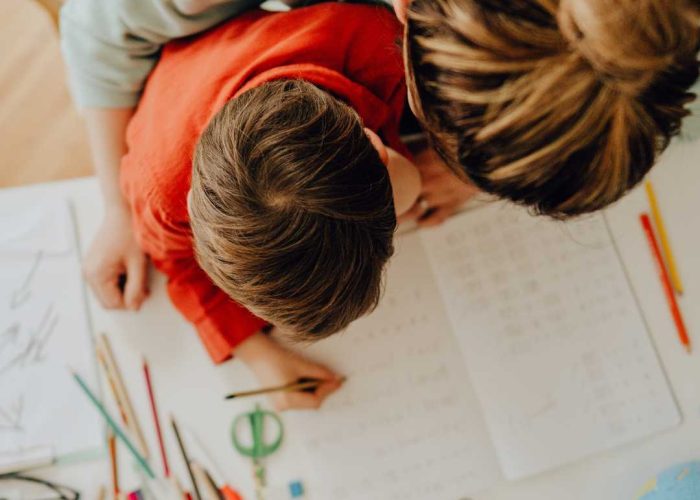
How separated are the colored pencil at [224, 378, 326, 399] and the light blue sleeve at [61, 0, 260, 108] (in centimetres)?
32

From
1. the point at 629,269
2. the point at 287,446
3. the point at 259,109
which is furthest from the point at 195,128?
the point at 629,269

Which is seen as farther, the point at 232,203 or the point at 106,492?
the point at 106,492

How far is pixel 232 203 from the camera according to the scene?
1.28ft

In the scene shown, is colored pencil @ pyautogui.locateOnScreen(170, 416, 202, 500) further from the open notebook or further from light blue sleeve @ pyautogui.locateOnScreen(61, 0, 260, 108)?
light blue sleeve @ pyautogui.locateOnScreen(61, 0, 260, 108)

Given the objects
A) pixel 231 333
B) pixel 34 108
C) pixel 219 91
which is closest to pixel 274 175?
pixel 219 91

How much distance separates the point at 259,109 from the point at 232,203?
2.6 inches

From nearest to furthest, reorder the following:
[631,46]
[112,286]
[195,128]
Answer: [631,46], [195,128], [112,286]

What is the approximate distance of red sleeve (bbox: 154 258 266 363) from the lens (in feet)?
1.99

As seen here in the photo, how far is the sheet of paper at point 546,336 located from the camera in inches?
25.2

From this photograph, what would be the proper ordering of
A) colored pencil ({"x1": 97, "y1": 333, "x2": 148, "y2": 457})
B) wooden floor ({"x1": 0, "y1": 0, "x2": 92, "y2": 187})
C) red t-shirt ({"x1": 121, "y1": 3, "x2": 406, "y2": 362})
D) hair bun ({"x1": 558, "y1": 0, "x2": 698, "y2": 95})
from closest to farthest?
hair bun ({"x1": 558, "y1": 0, "x2": 698, "y2": 95}), red t-shirt ({"x1": 121, "y1": 3, "x2": 406, "y2": 362}), colored pencil ({"x1": 97, "y1": 333, "x2": 148, "y2": 457}), wooden floor ({"x1": 0, "y1": 0, "x2": 92, "y2": 187})

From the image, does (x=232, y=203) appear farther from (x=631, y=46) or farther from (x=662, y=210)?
(x=662, y=210)

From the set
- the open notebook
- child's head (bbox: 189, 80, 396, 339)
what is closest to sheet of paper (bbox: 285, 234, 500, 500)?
the open notebook

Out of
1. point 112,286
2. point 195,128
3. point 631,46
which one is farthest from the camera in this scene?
point 112,286

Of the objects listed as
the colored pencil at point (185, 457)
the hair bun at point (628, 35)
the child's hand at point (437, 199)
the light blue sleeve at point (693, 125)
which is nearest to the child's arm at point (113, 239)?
the colored pencil at point (185, 457)
